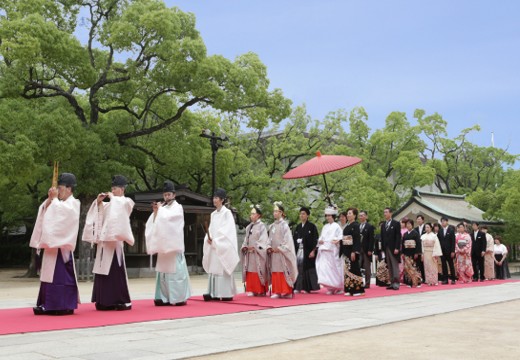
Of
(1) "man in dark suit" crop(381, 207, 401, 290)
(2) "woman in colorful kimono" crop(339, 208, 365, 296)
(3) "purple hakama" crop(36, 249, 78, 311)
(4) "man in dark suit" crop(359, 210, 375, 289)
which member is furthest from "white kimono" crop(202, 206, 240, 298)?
(1) "man in dark suit" crop(381, 207, 401, 290)

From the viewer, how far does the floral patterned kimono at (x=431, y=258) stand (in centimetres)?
1493

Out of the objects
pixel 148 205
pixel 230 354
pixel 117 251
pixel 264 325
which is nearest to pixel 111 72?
pixel 148 205

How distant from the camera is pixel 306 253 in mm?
11688

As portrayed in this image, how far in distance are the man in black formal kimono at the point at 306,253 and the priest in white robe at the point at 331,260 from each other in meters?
0.22

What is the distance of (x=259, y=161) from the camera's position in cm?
2964

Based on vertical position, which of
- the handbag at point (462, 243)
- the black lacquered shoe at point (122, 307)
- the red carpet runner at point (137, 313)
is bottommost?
the red carpet runner at point (137, 313)

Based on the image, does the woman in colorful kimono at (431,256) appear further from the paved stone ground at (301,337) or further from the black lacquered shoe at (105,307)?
the black lacquered shoe at (105,307)

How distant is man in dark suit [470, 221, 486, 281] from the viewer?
680 inches

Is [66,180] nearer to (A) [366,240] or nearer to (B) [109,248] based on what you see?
(B) [109,248]

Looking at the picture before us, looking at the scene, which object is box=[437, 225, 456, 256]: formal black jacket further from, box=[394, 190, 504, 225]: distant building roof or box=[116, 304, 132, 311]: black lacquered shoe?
box=[394, 190, 504, 225]: distant building roof

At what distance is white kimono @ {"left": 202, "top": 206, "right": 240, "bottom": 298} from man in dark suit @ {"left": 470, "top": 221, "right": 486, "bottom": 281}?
33.8ft

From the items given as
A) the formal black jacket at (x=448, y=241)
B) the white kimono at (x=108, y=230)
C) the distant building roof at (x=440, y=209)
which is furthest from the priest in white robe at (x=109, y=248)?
the distant building roof at (x=440, y=209)

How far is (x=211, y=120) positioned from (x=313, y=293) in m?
14.1

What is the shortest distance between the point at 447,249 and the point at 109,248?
10465mm
